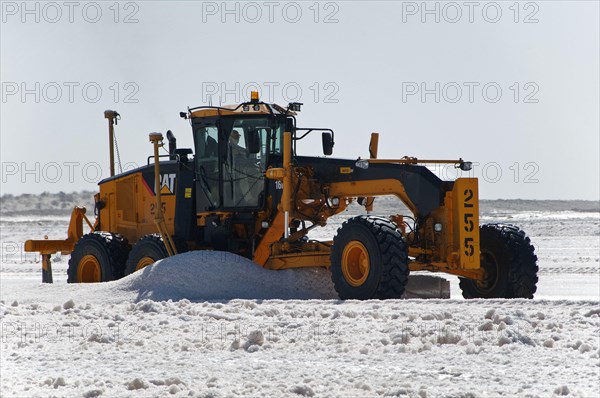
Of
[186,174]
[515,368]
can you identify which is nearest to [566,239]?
[186,174]

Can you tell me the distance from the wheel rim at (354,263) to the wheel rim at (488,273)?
177cm

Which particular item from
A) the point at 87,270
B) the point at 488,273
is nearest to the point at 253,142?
the point at 488,273

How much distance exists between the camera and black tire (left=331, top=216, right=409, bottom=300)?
12.6m

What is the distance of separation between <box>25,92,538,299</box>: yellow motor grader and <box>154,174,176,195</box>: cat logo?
0.08 feet

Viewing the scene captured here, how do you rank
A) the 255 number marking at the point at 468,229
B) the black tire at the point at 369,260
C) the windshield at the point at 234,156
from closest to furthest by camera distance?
the black tire at the point at 369,260
the 255 number marking at the point at 468,229
the windshield at the point at 234,156

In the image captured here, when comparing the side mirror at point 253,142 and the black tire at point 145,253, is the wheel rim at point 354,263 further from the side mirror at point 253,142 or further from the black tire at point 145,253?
the black tire at point 145,253

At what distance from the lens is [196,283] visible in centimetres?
1382

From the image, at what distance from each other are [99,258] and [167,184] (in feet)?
4.99

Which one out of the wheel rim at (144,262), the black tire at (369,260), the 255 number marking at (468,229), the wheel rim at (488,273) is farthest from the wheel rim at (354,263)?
the wheel rim at (144,262)

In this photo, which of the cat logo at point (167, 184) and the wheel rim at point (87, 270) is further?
the wheel rim at point (87, 270)

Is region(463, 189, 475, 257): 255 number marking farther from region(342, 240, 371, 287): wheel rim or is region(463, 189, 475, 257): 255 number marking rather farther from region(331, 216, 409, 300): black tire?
region(342, 240, 371, 287): wheel rim

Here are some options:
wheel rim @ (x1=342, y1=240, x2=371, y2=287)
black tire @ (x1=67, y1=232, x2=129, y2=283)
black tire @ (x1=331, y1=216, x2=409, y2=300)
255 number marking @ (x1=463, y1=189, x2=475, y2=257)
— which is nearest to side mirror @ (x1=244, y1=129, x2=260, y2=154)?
black tire @ (x1=331, y1=216, x2=409, y2=300)

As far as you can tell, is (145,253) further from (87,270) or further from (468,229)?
(468,229)

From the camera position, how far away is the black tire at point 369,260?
12594mm
